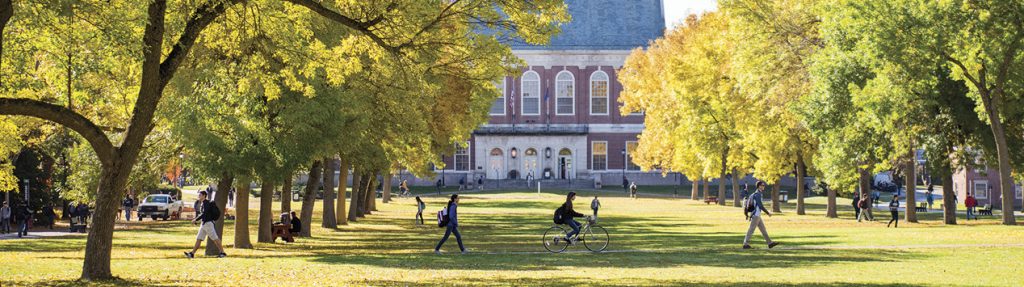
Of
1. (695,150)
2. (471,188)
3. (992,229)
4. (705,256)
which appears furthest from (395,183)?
(705,256)

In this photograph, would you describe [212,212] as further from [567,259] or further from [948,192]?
[948,192]

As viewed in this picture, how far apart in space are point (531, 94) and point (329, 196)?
69.2 meters

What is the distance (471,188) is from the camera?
10462cm

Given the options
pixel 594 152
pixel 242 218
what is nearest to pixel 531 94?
pixel 594 152

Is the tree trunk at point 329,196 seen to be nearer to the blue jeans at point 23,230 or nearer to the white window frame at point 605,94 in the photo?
the blue jeans at point 23,230

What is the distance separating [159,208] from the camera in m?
56.8

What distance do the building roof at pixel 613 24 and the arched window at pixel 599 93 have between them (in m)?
2.68

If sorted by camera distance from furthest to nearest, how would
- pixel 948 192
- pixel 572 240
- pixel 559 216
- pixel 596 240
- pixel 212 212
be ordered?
pixel 948 192 → pixel 596 240 → pixel 572 240 → pixel 559 216 → pixel 212 212

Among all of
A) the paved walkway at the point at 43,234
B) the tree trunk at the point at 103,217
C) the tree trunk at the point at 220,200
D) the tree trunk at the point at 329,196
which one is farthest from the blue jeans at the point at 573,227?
the paved walkway at the point at 43,234

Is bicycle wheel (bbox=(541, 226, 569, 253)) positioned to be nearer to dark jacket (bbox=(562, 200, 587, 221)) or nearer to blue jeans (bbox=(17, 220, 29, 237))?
dark jacket (bbox=(562, 200, 587, 221))

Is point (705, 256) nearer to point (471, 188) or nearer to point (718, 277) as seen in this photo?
point (718, 277)

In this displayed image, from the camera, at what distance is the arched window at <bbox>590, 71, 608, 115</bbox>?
362 ft

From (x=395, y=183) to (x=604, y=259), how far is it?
83.1 m

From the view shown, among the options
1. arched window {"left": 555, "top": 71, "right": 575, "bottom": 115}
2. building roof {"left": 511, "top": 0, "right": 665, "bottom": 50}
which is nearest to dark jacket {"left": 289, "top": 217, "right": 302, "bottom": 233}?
arched window {"left": 555, "top": 71, "right": 575, "bottom": 115}
